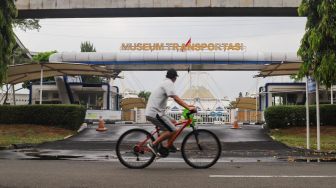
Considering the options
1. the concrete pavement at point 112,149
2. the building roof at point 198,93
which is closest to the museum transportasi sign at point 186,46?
the building roof at point 198,93

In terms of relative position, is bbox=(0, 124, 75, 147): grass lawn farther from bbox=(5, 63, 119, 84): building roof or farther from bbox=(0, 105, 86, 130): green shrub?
bbox=(5, 63, 119, 84): building roof

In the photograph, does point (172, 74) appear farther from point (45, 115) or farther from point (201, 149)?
point (45, 115)

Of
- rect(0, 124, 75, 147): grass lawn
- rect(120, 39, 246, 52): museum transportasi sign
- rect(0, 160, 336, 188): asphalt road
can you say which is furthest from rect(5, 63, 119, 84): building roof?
rect(120, 39, 246, 52): museum transportasi sign

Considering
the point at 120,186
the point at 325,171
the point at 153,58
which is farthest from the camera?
the point at 153,58

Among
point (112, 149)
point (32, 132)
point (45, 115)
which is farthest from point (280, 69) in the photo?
point (112, 149)

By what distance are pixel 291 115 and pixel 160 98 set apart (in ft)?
44.0

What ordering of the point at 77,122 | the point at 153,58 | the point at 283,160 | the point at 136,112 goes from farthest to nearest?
the point at 153,58, the point at 136,112, the point at 77,122, the point at 283,160

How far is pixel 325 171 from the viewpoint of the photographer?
8539 millimetres

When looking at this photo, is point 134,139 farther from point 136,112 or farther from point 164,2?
point 136,112

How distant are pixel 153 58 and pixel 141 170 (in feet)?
138

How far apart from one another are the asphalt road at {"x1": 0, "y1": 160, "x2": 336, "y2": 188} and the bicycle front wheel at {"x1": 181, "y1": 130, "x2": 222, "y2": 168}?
0.21m

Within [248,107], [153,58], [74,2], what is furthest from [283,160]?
[153,58]

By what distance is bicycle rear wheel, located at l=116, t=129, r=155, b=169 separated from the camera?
913 centimetres

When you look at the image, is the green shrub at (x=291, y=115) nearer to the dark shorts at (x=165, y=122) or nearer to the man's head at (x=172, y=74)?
the man's head at (x=172, y=74)
